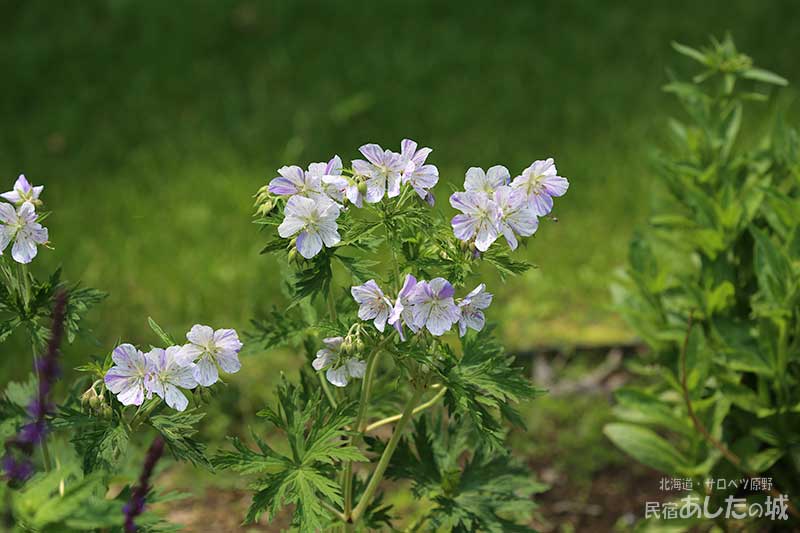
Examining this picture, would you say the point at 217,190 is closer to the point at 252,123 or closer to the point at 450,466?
the point at 252,123

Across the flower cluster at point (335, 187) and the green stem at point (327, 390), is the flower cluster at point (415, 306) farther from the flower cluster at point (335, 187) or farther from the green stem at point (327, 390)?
the green stem at point (327, 390)

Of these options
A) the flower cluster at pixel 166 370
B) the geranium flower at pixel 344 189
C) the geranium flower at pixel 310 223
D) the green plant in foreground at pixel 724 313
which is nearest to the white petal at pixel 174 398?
the flower cluster at pixel 166 370

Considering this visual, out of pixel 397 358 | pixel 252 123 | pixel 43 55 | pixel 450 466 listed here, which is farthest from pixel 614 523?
pixel 43 55

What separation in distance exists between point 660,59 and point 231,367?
349cm

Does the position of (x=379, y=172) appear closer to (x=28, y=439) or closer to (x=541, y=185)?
(x=541, y=185)

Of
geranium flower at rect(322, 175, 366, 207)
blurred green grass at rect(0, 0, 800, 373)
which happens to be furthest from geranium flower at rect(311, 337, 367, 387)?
blurred green grass at rect(0, 0, 800, 373)

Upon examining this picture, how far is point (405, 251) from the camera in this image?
58.9 inches

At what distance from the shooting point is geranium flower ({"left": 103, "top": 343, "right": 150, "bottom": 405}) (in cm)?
131

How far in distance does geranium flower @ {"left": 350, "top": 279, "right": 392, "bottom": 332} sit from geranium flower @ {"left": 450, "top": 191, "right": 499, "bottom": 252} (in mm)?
136

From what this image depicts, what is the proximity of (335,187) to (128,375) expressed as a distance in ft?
1.28

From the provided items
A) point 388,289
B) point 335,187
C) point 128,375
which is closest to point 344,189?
point 335,187

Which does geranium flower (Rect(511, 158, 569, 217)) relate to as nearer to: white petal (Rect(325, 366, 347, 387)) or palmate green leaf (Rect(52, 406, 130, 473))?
white petal (Rect(325, 366, 347, 387))

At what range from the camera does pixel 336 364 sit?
1.45 m

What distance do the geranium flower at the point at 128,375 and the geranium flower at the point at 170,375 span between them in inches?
0.4
